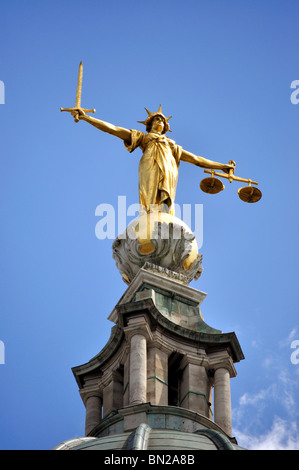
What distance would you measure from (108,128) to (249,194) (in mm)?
6836

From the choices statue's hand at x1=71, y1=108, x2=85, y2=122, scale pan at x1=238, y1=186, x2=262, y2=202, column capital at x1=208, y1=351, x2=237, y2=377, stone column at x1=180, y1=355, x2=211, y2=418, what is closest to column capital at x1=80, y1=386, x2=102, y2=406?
stone column at x1=180, y1=355, x2=211, y2=418

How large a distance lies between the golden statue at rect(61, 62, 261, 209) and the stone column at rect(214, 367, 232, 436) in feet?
26.5

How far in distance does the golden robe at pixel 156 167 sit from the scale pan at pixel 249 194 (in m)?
3.00

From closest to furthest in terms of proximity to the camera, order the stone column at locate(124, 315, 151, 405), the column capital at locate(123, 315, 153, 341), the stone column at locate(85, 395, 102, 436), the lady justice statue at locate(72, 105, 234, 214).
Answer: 1. the stone column at locate(124, 315, 151, 405)
2. the column capital at locate(123, 315, 153, 341)
3. the stone column at locate(85, 395, 102, 436)
4. the lady justice statue at locate(72, 105, 234, 214)

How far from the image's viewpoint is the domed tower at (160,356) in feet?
210

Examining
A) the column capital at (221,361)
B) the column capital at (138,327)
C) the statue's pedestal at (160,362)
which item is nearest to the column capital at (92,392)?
the statue's pedestal at (160,362)

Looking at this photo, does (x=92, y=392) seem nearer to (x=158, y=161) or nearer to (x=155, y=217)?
(x=155, y=217)

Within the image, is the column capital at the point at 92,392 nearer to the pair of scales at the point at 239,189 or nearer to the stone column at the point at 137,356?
the stone column at the point at 137,356

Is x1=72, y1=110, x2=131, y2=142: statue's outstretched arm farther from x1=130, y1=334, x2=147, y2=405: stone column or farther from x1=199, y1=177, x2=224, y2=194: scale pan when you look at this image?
x1=130, y1=334, x2=147, y2=405: stone column

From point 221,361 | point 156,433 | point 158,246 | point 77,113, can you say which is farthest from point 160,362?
point 77,113

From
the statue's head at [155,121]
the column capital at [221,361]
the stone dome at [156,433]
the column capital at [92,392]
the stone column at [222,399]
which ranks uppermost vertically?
the statue's head at [155,121]

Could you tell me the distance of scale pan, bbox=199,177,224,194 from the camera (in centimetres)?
7212
